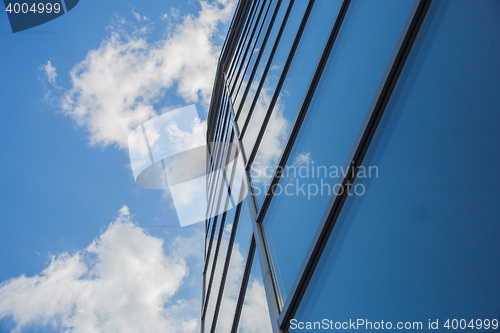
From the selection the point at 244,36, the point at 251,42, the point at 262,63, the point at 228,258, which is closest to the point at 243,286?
the point at 228,258

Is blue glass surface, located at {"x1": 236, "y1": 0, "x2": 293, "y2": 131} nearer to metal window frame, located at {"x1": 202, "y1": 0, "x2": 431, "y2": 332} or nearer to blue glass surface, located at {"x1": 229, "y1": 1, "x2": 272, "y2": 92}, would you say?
blue glass surface, located at {"x1": 229, "y1": 1, "x2": 272, "y2": 92}

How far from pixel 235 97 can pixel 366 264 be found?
335 inches

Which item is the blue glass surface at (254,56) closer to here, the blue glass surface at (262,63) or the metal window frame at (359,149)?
the blue glass surface at (262,63)

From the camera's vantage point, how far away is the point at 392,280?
2.29 metres

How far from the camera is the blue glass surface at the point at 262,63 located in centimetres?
734

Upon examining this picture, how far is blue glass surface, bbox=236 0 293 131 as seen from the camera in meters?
7.34

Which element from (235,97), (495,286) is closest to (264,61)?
(235,97)

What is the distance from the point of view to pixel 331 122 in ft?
11.8

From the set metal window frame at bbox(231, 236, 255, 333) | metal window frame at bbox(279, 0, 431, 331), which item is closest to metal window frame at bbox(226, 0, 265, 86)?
metal window frame at bbox(231, 236, 255, 333)

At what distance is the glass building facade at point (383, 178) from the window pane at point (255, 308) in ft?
0.09

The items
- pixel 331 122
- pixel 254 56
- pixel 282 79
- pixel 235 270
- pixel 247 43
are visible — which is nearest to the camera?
pixel 331 122

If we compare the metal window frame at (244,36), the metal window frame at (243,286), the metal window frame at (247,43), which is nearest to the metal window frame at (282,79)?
the metal window frame at (243,286)

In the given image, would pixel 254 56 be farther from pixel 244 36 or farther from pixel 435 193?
pixel 435 193

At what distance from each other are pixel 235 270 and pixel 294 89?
11.0ft
